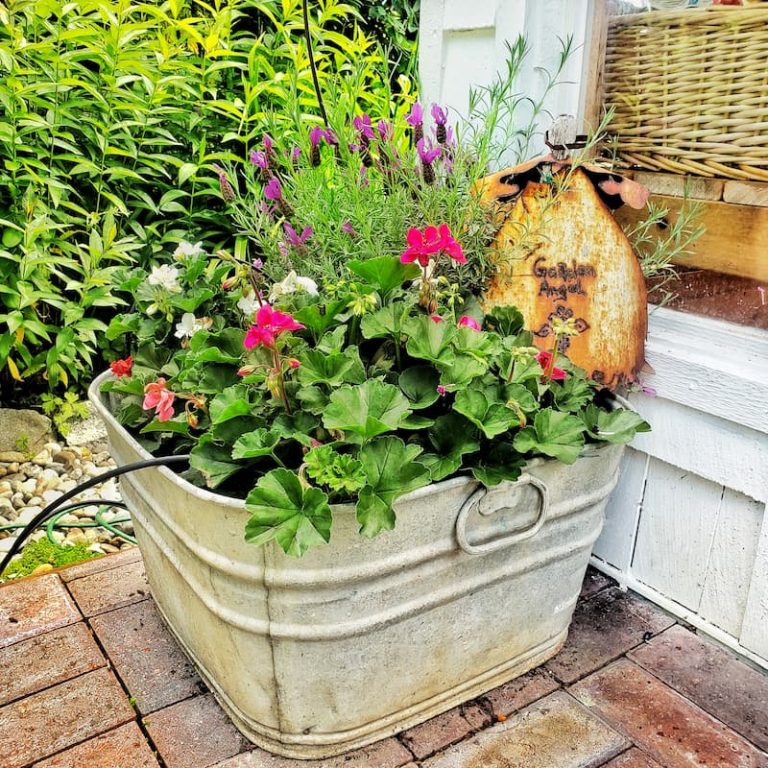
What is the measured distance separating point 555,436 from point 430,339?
9.9 inches

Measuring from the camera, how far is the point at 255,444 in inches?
42.0

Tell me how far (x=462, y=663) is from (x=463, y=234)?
806 millimetres

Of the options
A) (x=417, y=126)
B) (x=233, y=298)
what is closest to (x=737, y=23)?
(x=417, y=126)

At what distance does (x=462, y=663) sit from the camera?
4.30 ft

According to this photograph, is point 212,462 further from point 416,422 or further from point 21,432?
point 21,432

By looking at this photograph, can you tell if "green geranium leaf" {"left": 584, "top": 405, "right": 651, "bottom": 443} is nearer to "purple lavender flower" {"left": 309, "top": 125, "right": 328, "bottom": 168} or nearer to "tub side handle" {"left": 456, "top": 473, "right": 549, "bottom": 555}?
"tub side handle" {"left": 456, "top": 473, "right": 549, "bottom": 555}

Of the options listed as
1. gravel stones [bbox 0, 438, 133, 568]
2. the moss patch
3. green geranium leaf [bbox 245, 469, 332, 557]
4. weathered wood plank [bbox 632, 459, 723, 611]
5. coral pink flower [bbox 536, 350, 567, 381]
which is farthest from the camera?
gravel stones [bbox 0, 438, 133, 568]

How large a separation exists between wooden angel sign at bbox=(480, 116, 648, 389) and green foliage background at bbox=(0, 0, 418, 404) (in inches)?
30.1

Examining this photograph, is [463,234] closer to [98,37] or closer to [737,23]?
[737,23]

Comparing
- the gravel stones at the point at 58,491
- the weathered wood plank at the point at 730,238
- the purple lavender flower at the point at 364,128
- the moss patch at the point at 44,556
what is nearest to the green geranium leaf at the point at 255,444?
the purple lavender flower at the point at 364,128

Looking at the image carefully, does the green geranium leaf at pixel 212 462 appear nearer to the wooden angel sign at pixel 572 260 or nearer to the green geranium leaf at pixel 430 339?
the green geranium leaf at pixel 430 339

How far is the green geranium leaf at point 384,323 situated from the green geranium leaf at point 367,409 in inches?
4.5

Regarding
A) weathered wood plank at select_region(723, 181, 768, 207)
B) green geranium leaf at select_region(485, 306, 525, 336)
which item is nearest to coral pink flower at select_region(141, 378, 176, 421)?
green geranium leaf at select_region(485, 306, 525, 336)

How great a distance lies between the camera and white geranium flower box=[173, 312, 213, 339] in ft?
4.56
